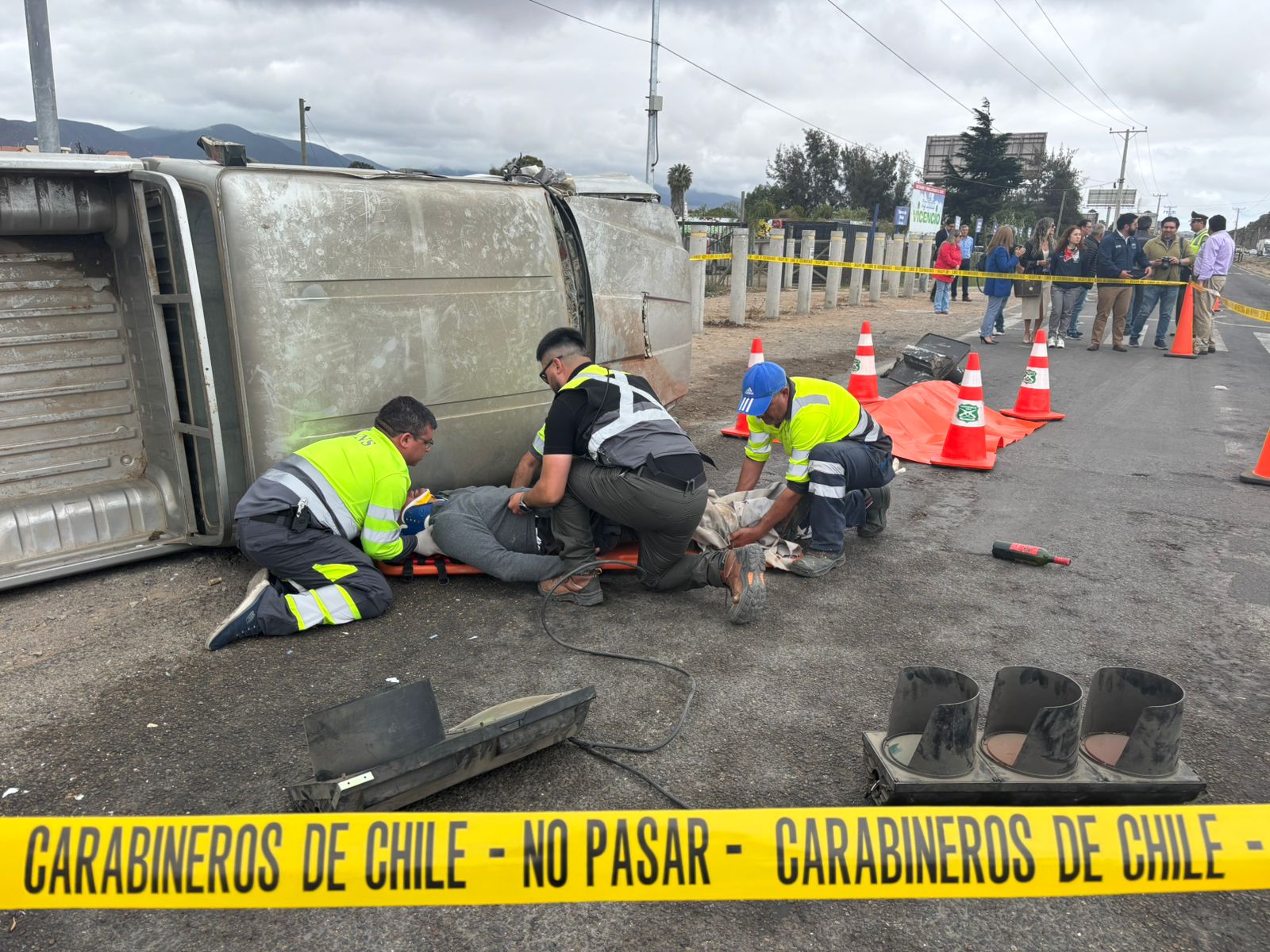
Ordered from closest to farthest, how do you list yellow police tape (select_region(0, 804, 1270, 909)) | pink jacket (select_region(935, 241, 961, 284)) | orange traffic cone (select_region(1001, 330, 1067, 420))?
yellow police tape (select_region(0, 804, 1270, 909)) < orange traffic cone (select_region(1001, 330, 1067, 420)) < pink jacket (select_region(935, 241, 961, 284))

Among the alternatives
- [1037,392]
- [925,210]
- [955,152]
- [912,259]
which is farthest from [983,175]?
[1037,392]

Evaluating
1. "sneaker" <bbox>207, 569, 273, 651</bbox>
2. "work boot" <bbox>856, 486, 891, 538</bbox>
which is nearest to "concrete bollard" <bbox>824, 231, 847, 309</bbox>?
"work boot" <bbox>856, 486, 891, 538</bbox>

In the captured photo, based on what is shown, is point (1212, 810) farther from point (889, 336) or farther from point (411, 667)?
point (889, 336)

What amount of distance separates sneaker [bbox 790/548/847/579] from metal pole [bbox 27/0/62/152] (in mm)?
5332

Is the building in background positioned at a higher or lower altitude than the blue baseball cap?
higher

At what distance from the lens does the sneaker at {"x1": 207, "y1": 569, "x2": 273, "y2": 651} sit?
137 inches

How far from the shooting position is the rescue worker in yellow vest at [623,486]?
3.83 m

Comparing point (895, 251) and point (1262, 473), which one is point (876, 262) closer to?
point (895, 251)

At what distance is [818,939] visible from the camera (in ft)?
6.81

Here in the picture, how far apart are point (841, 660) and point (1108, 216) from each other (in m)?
85.6

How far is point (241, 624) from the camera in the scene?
351 cm

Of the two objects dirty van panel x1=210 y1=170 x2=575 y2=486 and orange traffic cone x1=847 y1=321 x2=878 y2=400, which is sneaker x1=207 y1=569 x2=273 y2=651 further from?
orange traffic cone x1=847 y1=321 x2=878 y2=400

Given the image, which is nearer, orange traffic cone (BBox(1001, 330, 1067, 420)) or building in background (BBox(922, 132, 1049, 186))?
orange traffic cone (BBox(1001, 330, 1067, 420))

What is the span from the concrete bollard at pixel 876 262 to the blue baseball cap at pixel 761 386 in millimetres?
16881
